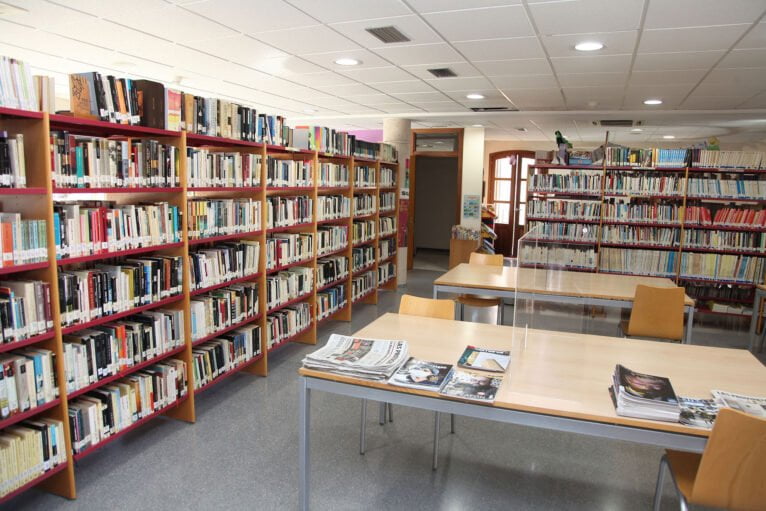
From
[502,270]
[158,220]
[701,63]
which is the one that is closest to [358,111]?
[502,270]

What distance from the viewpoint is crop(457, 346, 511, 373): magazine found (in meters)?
Answer: 2.23

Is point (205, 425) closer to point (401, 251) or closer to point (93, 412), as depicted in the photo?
point (93, 412)

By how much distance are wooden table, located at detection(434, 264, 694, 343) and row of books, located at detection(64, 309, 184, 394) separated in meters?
2.30

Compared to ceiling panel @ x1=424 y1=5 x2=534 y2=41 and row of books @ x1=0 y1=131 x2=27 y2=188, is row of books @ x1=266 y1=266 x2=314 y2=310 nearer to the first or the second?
row of books @ x1=0 y1=131 x2=27 y2=188

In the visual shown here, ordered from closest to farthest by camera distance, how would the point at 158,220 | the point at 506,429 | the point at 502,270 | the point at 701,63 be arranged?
1. the point at 158,220
2. the point at 506,429
3. the point at 701,63
4. the point at 502,270

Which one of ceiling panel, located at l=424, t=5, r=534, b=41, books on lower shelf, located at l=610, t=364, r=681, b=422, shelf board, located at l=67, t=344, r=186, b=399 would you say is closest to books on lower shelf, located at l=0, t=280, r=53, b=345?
shelf board, located at l=67, t=344, r=186, b=399

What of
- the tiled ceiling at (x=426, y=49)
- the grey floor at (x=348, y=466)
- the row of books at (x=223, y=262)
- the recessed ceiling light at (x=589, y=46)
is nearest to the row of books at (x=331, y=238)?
the row of books at (x=223, y=262)

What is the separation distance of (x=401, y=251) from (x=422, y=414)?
4801 mm

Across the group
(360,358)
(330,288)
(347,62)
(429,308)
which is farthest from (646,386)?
(330,288)

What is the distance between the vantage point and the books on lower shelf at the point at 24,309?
2246mm

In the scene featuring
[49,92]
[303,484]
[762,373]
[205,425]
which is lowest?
[205,425]

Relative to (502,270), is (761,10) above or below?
above

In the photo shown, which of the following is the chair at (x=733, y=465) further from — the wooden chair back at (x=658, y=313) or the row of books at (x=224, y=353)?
the row of books at (x=224, y=353)

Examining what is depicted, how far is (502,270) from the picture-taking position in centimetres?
521
